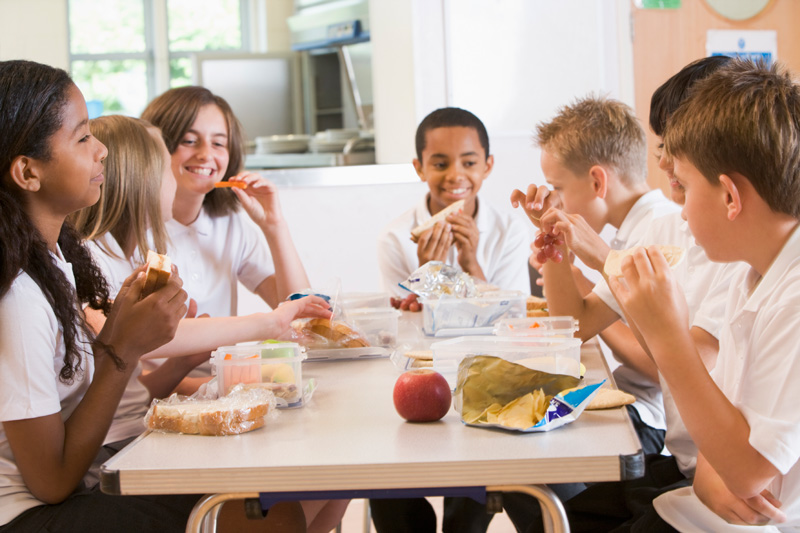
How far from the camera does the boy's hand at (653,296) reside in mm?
1044

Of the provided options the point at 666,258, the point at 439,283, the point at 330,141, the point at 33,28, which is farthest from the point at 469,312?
the point at 33,28

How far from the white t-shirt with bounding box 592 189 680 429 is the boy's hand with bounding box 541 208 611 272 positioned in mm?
123

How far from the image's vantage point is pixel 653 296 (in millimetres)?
1050

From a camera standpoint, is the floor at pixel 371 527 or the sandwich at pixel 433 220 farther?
the floor at pixel 371 527

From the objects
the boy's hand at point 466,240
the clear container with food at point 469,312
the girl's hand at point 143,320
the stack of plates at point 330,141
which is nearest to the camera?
the girl's hand at point 143,320

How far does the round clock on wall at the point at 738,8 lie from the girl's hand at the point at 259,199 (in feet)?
9.22

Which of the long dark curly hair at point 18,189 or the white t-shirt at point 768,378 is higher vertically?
the long dark curly hair at point 18,189

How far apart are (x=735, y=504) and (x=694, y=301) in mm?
586

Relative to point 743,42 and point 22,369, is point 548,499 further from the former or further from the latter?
point 743,42

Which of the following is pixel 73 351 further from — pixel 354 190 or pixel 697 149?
pixel 354 190

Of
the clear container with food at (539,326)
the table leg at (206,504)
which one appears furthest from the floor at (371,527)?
the table leg at (206,504)

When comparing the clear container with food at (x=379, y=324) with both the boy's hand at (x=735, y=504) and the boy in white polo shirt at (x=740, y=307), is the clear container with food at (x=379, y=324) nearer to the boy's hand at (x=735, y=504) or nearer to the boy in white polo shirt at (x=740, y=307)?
the boy in white polo shirt at (x=740, y=307)

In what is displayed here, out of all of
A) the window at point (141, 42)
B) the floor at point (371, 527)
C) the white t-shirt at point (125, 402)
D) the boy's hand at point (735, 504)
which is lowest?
the floor at point (371, 527)

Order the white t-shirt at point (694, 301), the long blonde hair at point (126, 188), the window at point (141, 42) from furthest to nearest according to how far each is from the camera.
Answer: the window at point (141, 42)
the long blonde hair at point (126, 188)
the white t-shirt at point (694, 301)
